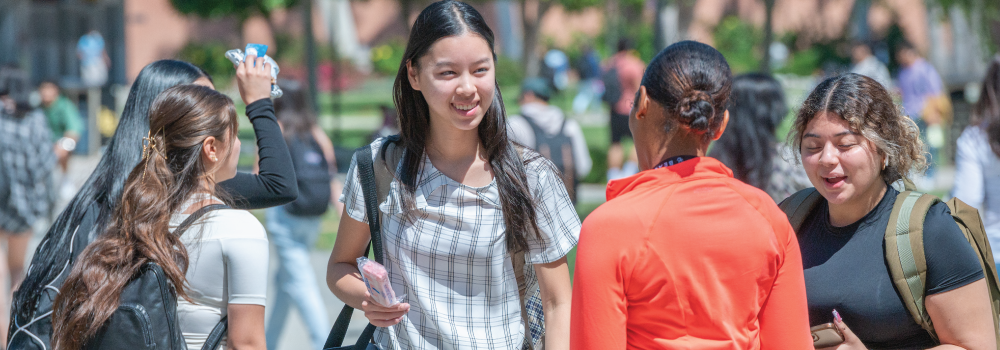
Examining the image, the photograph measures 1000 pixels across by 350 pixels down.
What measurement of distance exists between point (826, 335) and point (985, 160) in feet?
7.58

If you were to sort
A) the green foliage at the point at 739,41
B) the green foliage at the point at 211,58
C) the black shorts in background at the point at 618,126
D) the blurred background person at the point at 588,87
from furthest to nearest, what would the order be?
the green foliage at the point at 739,41
the green foliage at the point at 211,58
the blurred background person at the point at 588,87
the black shorts in background at the point at 618,126

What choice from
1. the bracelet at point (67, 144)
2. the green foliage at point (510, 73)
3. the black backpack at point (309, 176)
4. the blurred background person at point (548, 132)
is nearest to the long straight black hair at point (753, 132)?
the black backpack at point (309, 176)

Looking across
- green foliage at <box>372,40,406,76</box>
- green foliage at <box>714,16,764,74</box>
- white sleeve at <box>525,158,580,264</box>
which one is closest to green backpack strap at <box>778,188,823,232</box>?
white sleeve at <box>525,158,580,264</box>

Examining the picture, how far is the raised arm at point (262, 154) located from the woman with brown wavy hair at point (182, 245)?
26cm

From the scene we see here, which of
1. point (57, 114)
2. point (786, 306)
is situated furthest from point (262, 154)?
point (57, 114)

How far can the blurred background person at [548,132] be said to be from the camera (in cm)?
660

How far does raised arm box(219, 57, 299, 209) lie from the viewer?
8.95 feet

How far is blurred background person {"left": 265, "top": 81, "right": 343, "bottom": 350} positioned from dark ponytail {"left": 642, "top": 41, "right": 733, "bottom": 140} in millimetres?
3502

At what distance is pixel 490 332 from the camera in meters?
2.33

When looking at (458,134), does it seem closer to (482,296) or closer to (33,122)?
(482,296)

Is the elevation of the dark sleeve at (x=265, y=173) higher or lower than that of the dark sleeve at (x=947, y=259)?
higher

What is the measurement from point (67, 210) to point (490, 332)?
131 cm

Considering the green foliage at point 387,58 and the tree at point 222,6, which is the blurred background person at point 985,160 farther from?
the green foliage at point 387,58

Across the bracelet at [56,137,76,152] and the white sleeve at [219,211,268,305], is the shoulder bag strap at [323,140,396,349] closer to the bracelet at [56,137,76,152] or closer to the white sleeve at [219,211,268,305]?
the white sleeve at [219,211,268,305]
